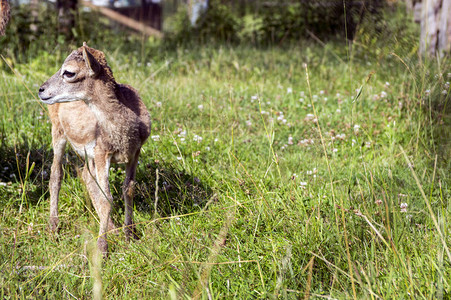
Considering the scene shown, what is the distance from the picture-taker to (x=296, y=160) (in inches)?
181

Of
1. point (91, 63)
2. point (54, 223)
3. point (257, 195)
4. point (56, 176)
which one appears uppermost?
point (91, 63)

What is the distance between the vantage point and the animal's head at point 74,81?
3.21 m

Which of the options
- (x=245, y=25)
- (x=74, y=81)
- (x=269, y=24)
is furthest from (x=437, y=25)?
(x=245, y=25)

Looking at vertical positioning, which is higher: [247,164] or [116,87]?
[116,87]

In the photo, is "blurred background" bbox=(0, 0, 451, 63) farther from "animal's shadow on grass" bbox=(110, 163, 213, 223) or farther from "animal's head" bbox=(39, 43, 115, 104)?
"animal's head" bbox=(39, 43, 115, 104)

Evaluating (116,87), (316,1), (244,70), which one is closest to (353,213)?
(116,87)

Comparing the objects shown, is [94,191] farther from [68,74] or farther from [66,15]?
[66,15]

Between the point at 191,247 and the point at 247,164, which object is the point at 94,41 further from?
the point at 191,247

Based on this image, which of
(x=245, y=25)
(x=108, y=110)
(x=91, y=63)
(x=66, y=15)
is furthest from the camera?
(x=245, y=25)

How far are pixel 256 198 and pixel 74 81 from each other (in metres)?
1.59

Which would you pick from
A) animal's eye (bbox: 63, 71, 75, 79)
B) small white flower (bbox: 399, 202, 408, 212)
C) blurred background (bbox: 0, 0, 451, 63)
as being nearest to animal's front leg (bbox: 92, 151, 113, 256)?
animal's eye (bbox: 63, 71, 75, 79)

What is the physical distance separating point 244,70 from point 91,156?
15.0 ft

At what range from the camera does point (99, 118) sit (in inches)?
133

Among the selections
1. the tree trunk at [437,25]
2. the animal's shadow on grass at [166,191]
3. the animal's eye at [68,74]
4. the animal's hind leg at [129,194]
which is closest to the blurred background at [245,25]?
the tree trunk at [437,25]
